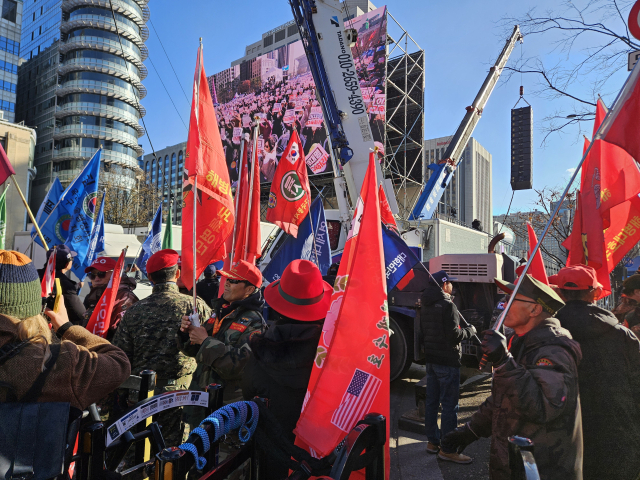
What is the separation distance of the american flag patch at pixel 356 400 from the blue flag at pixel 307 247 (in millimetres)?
4787

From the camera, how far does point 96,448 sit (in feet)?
5.43

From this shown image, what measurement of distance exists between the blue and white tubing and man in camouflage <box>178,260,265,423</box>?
84 centimetres

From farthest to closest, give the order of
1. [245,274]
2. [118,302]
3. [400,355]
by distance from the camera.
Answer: [400,355]
[118,302]
[245,274]

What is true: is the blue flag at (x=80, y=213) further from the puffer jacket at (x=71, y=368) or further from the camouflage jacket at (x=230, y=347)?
the puffer jacket at (x=71, y=368)

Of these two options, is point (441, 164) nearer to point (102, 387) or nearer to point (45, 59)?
point (102, 387)

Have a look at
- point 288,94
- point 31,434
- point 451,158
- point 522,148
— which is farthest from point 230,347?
point 288,94

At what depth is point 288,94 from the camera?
3306cm

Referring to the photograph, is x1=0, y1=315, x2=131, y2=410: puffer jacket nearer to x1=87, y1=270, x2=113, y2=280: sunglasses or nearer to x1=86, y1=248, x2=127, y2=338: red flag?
x1=86, y1=248, x2=127, y2=338: red flag

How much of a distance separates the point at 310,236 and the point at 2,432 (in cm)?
580

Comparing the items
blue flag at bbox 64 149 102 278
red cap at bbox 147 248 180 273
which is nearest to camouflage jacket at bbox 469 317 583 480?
red cap at bbox 147 248 180 273

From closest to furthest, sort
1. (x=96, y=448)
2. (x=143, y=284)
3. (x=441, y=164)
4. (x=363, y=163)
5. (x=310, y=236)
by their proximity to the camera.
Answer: (x=96, y=448)
(x=310, y=236)
(x=363, y=163)
(x=143, y=284)
(x=441, y=164)

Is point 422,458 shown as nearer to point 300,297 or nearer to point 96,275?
point 300,297

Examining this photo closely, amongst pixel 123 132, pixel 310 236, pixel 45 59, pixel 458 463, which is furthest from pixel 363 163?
pixel 45 59

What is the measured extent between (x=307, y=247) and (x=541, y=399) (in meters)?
5.18
